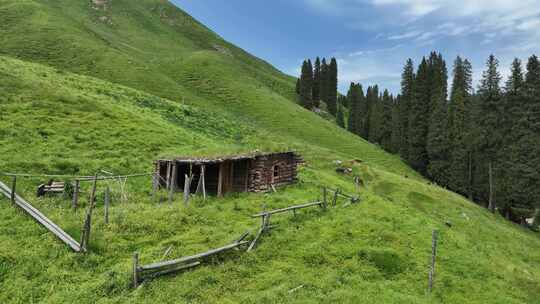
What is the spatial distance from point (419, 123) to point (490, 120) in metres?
21.6

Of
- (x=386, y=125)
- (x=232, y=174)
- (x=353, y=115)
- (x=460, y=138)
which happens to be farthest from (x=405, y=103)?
(x=232, y=174)

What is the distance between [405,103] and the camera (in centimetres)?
7688

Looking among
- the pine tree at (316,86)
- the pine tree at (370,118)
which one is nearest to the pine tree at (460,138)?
the pine tree at (370,118)

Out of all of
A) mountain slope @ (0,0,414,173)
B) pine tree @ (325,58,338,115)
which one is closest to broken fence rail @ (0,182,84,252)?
mountain slope @ (0,0,414,173)

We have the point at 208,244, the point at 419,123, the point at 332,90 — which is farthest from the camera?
the point at 332,90

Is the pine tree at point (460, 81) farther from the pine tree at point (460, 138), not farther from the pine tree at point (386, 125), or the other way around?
the pine tree at point (386, 125)

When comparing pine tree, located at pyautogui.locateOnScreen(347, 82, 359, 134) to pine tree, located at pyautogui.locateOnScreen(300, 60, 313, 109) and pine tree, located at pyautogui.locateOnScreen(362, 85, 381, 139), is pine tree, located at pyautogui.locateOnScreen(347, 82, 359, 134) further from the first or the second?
pine tree, located at pyautogui.locateOnScreen(300, 60, 313, 109)

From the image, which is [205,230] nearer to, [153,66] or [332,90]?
[153,66]

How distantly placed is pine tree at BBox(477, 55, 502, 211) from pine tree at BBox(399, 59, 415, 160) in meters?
22.2

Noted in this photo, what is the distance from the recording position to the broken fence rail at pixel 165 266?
42.0 feet

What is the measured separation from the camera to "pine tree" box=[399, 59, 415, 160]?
237ft

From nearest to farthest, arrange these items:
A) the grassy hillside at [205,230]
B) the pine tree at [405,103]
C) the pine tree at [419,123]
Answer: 1. the grassy hillside at [205,230]
2. the pine tree at [419,123]
3. the pine tree at [405,103]

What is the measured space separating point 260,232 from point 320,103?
97.6 metres

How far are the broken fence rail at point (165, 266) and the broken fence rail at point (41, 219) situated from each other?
3.10m
